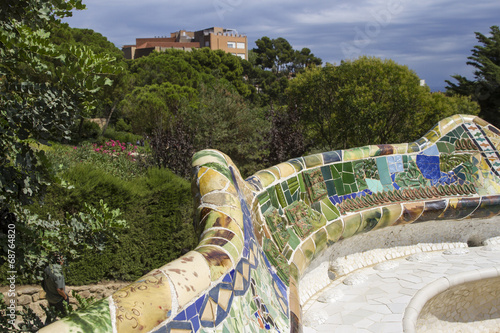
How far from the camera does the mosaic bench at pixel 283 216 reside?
2002mm

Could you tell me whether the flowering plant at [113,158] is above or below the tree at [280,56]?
below

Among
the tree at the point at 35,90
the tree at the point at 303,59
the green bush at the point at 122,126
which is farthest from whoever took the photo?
the tree at the point at 303,59

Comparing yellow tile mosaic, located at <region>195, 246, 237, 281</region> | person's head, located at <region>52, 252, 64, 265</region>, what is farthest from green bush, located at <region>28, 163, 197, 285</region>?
yellow tile mosaic, located at <region>195, 246, 237, 281</region>

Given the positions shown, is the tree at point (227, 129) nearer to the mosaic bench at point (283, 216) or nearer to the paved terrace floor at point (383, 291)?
the mosaic bench at point (283, 216)


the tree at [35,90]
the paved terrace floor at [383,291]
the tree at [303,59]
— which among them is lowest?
the paved terrace floor at [383,291]

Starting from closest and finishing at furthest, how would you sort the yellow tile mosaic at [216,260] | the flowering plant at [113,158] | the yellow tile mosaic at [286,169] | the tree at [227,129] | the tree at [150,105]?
the yellow tile mosaic at [216,260] < the yellow tile mosaic at [286,169] < the flowering plant at [113,158] < the tree at [227,129] < the tree at [150,105]

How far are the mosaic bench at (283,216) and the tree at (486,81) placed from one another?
22.2 metres

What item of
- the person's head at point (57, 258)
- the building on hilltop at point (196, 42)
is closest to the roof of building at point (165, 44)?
the building on hilltop at point (196, 42)

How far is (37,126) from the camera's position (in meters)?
2.28

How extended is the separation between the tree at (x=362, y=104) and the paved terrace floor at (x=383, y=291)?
286 inches

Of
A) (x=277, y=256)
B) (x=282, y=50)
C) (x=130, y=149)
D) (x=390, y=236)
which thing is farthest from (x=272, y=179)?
(x=282, y=50)

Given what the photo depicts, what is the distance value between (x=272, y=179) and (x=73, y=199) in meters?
2.77

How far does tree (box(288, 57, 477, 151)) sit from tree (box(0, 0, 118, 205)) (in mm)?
11171

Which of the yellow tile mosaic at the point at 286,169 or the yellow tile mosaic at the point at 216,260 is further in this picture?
the yellow tile mosaic at the point at 286,169
